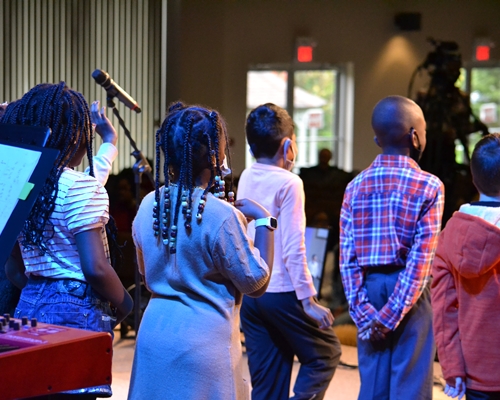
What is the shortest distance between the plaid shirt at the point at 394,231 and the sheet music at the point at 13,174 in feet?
4.21

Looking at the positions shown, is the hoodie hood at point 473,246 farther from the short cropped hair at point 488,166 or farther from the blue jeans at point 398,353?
the blue jeans at point 398,353

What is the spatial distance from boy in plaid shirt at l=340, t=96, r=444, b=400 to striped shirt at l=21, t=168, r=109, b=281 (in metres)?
0.93

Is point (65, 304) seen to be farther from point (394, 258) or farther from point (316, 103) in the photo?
Result: point (316, 103)

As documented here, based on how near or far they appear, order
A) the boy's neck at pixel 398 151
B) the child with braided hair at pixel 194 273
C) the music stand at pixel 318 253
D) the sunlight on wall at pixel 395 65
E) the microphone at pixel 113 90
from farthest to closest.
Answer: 1. the sunlight on wall at pixel 395 65
2. the music stand at pixel 318 253
3. the microphone at pixel 113 90
4. the boy's neck at pixel 398 151
5. the child with braided hair at pixel 194 273

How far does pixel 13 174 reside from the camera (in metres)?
1.39

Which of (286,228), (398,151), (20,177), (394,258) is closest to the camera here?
(20,177)

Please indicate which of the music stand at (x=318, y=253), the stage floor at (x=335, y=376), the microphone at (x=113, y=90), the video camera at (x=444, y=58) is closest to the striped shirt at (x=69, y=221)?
the microphone at (x=113, y=90)

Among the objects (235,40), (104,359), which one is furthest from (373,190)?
(235,40)

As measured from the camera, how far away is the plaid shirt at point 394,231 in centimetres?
234

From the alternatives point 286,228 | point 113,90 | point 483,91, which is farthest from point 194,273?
point 483,91

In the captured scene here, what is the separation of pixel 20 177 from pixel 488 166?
138 centimetres

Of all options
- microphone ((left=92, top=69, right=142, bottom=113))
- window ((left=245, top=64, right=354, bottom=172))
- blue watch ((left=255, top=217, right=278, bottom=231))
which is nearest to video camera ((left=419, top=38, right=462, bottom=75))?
window ((left=245, top=64, right=354, bottom=172))

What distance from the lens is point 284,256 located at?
2.67m

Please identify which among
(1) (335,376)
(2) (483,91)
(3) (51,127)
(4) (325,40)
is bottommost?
(1) (335,376)
